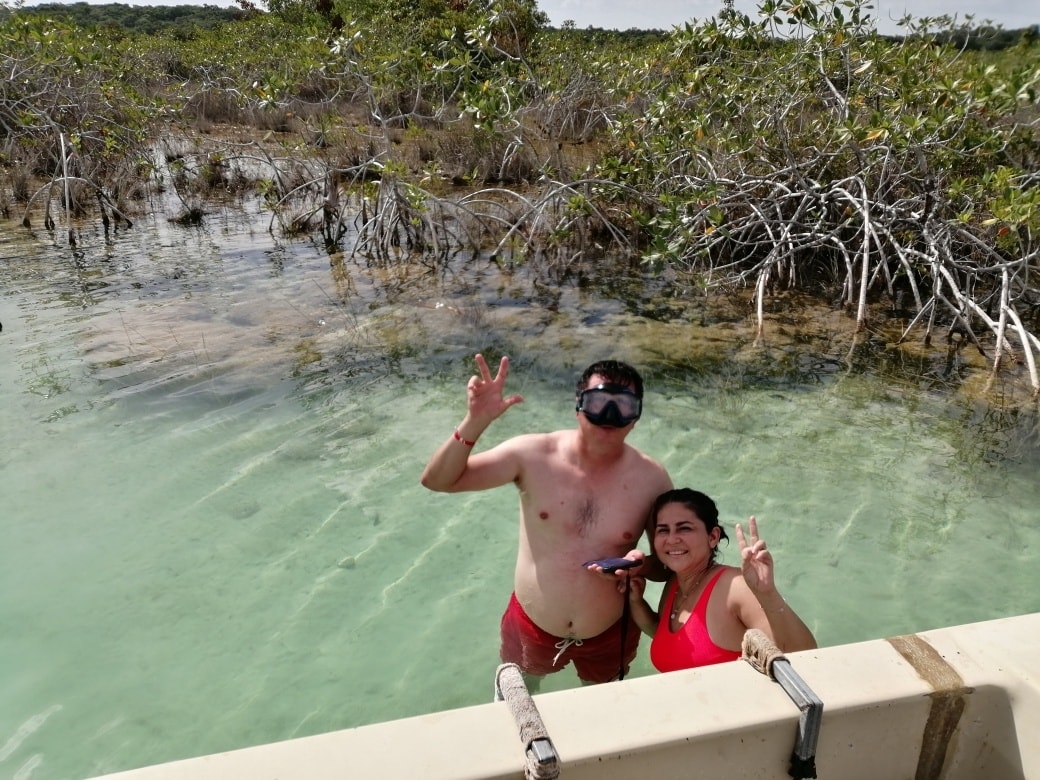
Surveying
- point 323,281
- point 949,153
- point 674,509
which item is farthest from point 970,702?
point 323,281

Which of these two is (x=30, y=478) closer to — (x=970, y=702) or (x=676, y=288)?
(x=970, y=702)

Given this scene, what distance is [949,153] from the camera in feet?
20.1

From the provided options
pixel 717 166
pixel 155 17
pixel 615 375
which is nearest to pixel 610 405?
pixel 615 375

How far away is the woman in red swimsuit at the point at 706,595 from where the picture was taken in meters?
1.88

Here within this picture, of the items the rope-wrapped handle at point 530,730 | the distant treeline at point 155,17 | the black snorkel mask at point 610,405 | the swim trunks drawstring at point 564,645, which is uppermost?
the distant treeline at point 155,17

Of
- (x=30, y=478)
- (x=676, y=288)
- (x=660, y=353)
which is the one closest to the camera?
(x=30, y=478)

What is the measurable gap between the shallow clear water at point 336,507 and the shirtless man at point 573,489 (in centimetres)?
74

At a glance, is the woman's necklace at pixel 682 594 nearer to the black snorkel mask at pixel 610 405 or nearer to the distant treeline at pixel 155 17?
the black snorkel mask at pixel 610 405

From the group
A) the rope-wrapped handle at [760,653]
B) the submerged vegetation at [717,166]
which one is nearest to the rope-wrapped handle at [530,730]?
the rope-wrapped handle at [760,653]

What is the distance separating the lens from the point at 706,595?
2.07 metres

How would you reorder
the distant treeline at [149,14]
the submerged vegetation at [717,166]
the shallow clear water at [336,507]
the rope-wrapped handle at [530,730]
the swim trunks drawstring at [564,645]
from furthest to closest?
the distant treeline at [149,14]
the submerged vegetation at [717,166]
the shallow clear water at [336,507]
the swim trunks drawstring at [564,645]
the rope-wrapped handle at [530,730]

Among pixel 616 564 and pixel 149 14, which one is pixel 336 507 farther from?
pixel 149 14

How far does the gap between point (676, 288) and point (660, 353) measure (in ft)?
6.90

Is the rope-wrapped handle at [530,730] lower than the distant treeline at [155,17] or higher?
lower
